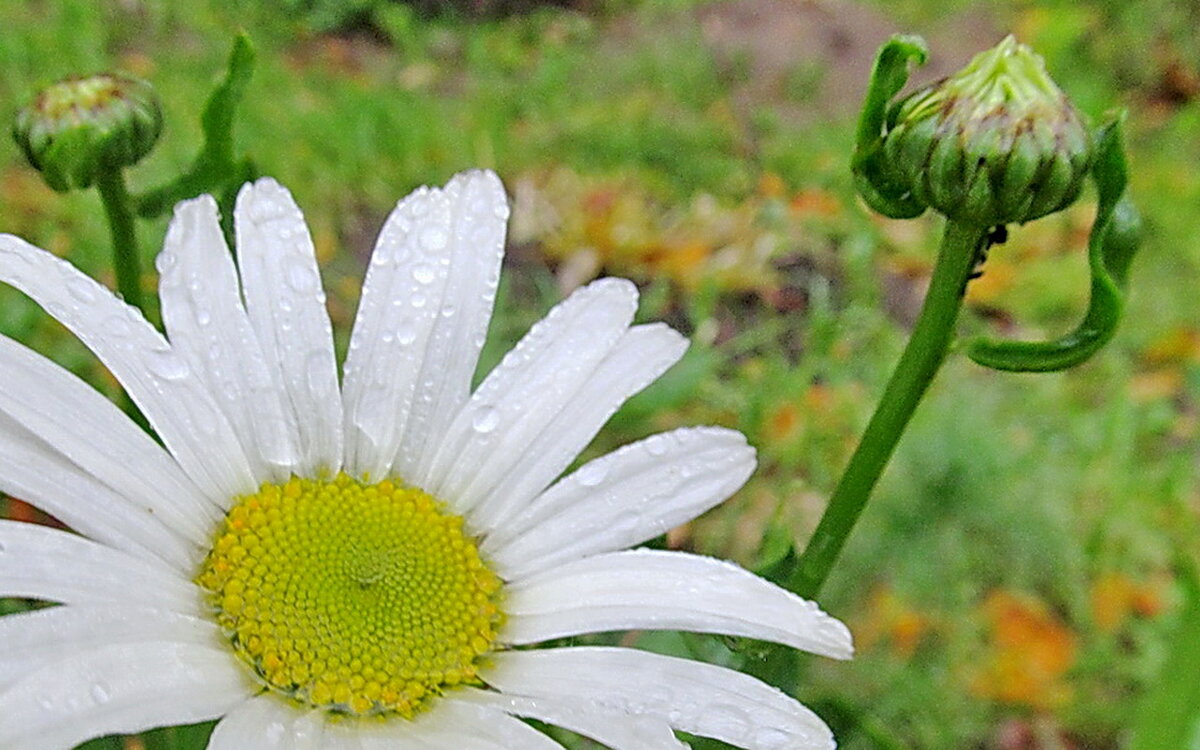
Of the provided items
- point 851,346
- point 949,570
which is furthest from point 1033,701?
point 851,346

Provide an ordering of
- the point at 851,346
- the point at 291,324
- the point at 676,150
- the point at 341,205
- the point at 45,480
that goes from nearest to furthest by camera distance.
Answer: the point at 45,480 → the point at 291,324 → the point at 851,346 → the point at 341,205 → the point at 676,150

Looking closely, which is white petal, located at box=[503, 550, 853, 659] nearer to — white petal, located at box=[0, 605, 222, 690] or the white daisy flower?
the white daisy flower

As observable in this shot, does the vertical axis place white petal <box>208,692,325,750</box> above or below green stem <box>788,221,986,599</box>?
below

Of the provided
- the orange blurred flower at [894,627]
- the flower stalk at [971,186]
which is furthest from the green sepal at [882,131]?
the orange blurred flower at [894,627]

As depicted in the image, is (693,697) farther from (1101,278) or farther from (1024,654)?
(1024,654)

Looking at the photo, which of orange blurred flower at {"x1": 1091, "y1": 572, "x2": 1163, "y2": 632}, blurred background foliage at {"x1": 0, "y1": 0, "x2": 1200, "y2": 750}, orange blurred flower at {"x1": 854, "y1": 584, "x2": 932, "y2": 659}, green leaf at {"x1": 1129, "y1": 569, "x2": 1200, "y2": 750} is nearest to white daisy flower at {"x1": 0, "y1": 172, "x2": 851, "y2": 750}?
green leaf at {"x1": 1129, "y1": 569, "x2": 1200, "y2": 750}

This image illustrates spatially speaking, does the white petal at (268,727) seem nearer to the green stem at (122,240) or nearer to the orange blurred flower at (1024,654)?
the green stem at (122,240)

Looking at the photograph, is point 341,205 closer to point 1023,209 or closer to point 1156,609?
point 1156,609
